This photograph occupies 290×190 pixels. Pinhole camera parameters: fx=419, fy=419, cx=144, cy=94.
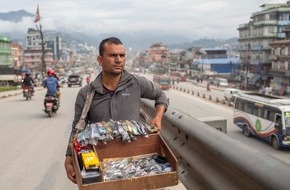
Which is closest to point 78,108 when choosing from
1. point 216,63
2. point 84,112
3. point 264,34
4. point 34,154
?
point 84,112

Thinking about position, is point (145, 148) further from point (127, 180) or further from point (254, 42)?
point (254, 42)

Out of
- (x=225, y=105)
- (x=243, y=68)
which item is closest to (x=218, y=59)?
(x=243, y=68)

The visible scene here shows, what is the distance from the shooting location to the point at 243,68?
8925 centimetres

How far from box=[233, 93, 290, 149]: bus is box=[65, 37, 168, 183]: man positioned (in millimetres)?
15420

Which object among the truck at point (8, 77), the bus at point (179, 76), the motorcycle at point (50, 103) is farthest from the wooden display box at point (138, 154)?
the bus at point (179, 76)

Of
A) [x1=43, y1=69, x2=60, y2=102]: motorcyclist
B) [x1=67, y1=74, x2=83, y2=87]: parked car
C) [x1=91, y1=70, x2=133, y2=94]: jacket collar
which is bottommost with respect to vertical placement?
[x1=67, y1=74, x2=83, y2=87]: parked car

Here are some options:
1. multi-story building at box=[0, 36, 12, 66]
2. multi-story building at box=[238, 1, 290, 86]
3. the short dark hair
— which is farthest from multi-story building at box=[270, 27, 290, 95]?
the short dark hair

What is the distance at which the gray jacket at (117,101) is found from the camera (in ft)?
12.2

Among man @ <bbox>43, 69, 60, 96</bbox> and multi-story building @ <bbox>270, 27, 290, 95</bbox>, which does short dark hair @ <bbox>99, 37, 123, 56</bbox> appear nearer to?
man @ <bbox>43, 69, 60, 96</bbox>

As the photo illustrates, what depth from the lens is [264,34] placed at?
261ft

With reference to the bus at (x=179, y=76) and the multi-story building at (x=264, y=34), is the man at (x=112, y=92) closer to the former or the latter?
the multi-story building at (x=264, y=34)

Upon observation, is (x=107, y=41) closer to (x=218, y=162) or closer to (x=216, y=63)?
(x=218, y=162)

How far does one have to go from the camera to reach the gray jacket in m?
3.73

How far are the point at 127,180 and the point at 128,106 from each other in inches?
29.9
